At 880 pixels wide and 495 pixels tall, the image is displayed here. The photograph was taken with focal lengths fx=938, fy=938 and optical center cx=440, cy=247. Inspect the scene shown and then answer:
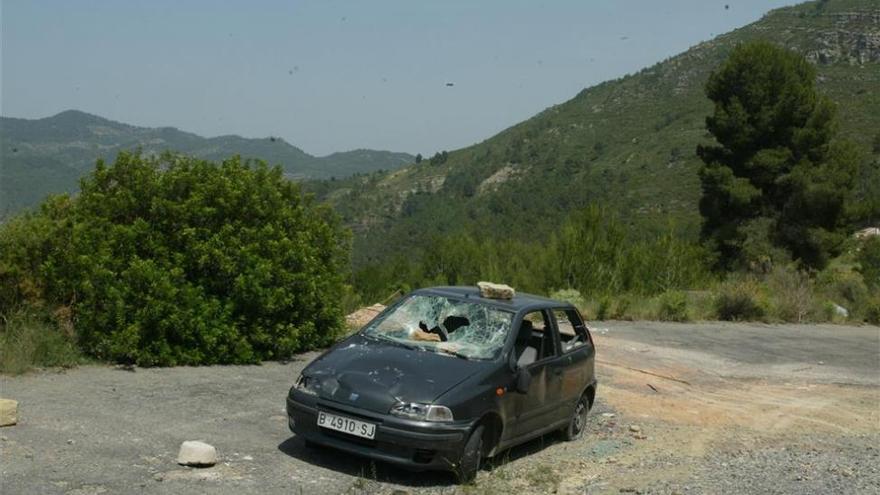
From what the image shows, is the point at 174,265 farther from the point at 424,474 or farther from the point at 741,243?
the point at 741,243

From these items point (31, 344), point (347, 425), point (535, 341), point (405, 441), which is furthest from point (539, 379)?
point (31, 344)

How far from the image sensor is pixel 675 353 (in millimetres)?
16953

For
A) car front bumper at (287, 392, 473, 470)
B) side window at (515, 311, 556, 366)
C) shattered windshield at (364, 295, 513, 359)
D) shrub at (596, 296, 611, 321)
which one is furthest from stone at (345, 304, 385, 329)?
car front bumper at (287, 392, 473, 470)

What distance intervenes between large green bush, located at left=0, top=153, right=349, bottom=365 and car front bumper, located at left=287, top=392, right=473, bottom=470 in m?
4.34

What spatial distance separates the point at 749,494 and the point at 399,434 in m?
3.08

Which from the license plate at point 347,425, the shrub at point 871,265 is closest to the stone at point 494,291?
the license plate at point 347,425

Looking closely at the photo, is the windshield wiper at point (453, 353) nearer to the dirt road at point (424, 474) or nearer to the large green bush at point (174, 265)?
the dirt road at point (424, 474)

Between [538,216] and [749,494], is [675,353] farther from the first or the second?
[538,216]

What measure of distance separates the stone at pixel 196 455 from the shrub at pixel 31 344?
368cm

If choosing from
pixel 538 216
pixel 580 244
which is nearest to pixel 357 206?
pixel 538 216

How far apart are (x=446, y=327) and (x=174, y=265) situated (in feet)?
13.8

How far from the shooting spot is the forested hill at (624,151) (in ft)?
264

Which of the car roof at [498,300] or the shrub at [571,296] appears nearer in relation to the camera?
the car roof at [498,300]

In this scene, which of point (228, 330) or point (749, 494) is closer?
point (749, 494)
